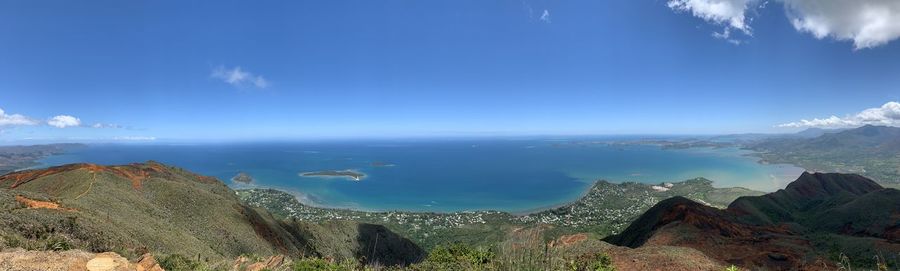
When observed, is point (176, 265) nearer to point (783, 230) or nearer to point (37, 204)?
point (37, 204)

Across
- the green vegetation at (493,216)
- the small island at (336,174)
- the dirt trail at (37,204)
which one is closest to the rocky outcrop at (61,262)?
the dirt trail at (37,204)

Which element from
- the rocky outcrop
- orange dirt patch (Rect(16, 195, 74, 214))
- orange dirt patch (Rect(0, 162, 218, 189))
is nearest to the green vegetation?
orange dirt patch (Rect(0, 162, 218, 189))

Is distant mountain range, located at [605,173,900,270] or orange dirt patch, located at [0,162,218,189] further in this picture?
orange dirt patch, located at [0,162,218,189]

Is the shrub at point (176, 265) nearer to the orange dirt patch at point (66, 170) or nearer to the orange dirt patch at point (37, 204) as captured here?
the orange dirt patch at point (37, 204)

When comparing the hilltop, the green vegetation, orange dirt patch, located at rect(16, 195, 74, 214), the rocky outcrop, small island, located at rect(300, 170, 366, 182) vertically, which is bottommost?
the green vegetation

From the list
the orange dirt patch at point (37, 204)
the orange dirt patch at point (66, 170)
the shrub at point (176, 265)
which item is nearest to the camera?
the shrub at point (176, 265)

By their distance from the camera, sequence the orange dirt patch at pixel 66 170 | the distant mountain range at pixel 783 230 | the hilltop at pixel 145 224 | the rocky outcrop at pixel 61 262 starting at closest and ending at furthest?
the rocky outcrop at pixel 61 262 → the hilltop at pixel 145 224 → the distant mountain range at pixel 783 230 → the orange dirt patch at pixel 66 170

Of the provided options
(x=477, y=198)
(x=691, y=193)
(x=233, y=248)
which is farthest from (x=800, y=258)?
(x=691, y=193)

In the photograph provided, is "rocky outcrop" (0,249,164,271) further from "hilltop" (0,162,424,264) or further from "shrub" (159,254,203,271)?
"hilltop" (0,162,424,264)

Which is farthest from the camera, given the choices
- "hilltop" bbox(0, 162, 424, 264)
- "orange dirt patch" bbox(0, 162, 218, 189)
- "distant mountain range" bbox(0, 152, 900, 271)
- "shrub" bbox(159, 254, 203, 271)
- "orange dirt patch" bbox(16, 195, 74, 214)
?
"orange dirt patch" bbox(0, 162, 218, 189)
